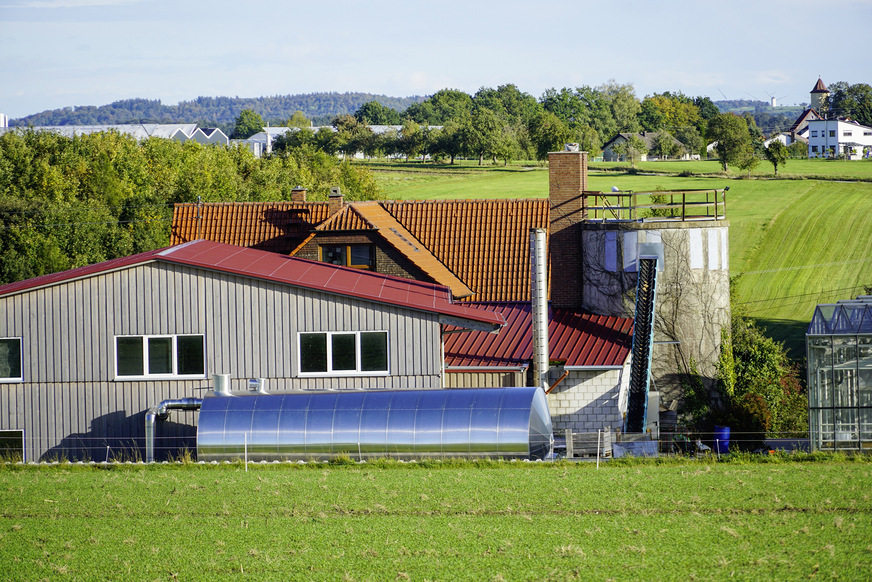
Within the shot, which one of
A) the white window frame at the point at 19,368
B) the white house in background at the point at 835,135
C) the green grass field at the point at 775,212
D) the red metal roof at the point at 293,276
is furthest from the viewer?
the white house in background at the point at 835,135

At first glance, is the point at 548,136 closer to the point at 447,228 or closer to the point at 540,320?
the point at 447,228

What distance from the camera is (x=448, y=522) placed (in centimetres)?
1546

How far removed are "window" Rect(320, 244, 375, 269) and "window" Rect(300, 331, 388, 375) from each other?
36.6 feet

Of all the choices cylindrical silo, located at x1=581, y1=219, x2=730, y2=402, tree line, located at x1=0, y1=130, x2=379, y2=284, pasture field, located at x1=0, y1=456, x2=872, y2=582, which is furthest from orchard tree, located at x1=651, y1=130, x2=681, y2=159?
pasture field, located at x1=0, y1=456, x2=872, y2=582

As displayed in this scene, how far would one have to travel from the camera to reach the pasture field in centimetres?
1321

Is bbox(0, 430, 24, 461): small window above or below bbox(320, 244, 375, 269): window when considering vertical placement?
below

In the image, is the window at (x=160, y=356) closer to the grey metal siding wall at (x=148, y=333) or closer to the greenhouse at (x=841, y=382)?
the grey metal siding wall at (x=148, y=333)

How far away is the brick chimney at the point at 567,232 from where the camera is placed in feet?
103

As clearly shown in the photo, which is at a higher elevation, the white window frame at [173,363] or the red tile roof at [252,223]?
the red tile roof at [252,223]

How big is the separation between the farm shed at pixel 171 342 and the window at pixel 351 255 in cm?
1123

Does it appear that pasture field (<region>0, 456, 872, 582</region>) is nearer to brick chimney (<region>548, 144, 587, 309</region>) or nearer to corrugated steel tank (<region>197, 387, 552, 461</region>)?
corrugated steel tank (<region>197, 387, 552, 461</region>)

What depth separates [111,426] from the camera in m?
24.2

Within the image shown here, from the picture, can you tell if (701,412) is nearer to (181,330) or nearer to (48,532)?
(181,330)

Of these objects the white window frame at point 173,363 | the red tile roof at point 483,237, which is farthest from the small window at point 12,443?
the red tile roof at point 483,237
